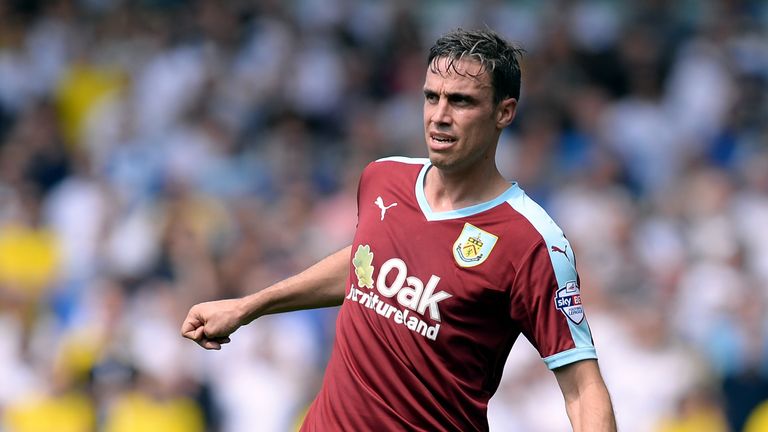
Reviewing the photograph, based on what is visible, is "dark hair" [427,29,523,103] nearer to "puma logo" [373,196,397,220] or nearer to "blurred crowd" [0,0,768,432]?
"puma logo" [373,196,397,220]

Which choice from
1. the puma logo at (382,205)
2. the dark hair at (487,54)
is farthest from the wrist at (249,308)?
the dark hair at (487,54)

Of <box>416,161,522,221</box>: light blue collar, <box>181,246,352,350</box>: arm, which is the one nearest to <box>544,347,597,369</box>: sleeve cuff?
<box>416,161,522,221</box>: light blue collar

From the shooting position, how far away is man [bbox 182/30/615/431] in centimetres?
426

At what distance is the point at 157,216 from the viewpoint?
10.7 metres

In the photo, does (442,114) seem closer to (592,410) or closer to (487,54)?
(487,54)

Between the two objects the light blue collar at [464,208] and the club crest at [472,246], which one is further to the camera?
the light blue collar at [464,208]

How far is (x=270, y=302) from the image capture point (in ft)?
15.9

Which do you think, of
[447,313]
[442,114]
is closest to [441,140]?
[442,114]

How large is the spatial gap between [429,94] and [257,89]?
7.77 metres

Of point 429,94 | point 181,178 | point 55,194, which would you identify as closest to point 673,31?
point 181,178

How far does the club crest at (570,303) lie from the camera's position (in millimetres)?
4238

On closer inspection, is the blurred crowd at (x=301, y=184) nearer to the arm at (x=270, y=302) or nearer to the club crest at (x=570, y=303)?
the arm at (x=270, y=302)

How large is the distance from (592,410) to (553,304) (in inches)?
14.2

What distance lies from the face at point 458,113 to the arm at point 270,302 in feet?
2.02
